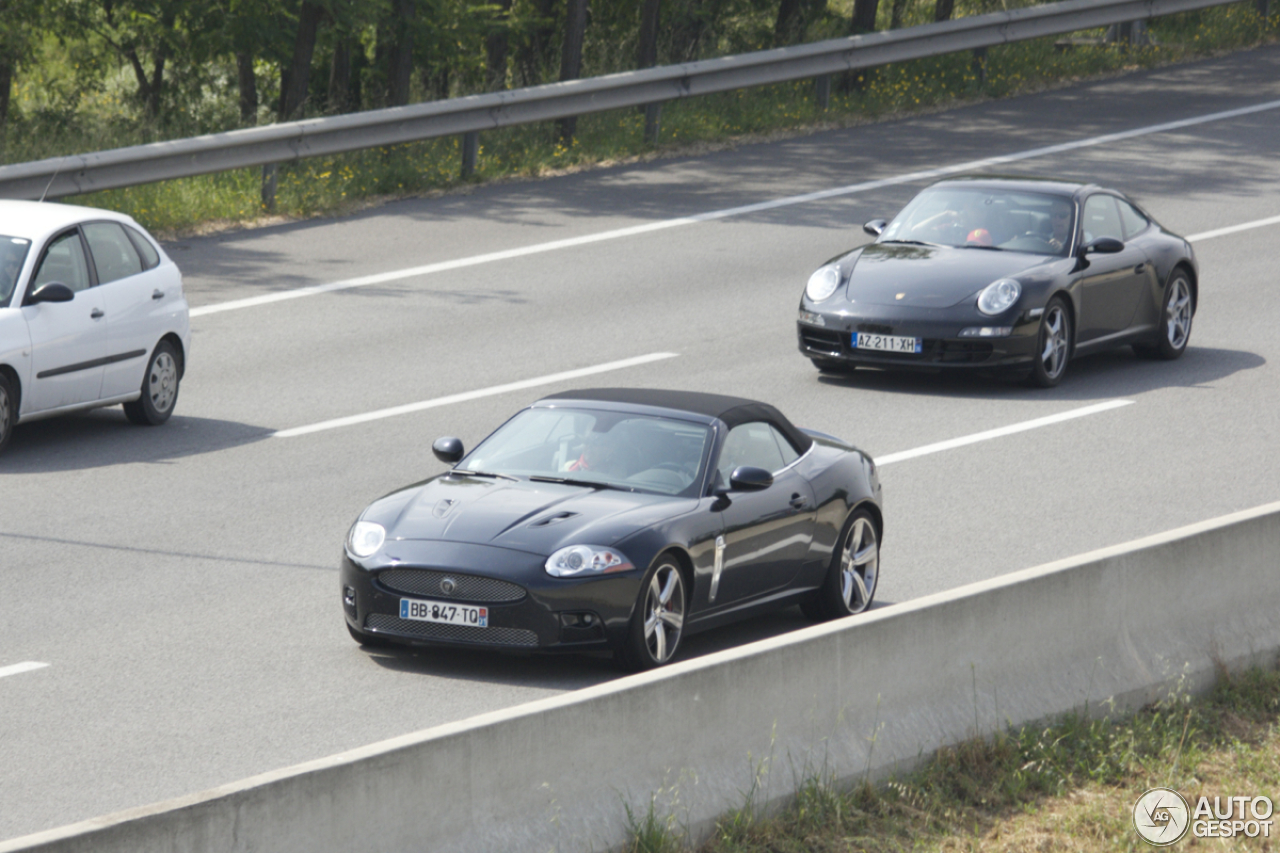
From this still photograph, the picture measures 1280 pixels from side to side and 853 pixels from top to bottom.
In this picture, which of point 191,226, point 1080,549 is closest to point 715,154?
point 191,226

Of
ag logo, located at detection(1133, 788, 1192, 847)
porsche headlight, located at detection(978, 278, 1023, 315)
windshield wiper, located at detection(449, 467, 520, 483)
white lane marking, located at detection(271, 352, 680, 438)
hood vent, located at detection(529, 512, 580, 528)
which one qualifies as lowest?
white lane marking, located at detection(271, 352, 680, 438)

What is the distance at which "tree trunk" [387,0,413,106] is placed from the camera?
28016 mm

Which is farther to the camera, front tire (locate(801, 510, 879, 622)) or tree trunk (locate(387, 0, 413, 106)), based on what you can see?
tree trunk (locate(387, 0, 413, 106))

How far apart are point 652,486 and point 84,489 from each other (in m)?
4.70

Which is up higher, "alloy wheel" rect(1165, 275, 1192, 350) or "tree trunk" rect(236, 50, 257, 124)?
"tree trunk" rect(236, 50, 257, 124)

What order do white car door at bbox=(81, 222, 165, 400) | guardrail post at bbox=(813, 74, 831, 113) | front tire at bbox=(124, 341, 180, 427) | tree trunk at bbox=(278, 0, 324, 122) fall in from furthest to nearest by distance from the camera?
tree trunk at bbox=(278, 0, 324, 122), guardrail post at bbox=(813, 74, 831, 113), front tire at bbox=(124, 341, 180, 427), white car door at bbox=(81, 222, 165, 400)

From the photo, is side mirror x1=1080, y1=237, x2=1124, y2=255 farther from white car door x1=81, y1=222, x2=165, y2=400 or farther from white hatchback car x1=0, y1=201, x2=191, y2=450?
white car door x1=81, y1=222, x2=165, y2=400

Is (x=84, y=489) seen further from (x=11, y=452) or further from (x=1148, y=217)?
(x=1148, y=217)

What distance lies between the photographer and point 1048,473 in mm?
12977

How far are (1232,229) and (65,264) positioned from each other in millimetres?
Answer: 12802

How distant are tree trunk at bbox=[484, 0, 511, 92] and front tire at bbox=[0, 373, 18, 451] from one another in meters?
16.3

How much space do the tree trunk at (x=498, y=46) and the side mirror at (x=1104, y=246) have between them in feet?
47.0

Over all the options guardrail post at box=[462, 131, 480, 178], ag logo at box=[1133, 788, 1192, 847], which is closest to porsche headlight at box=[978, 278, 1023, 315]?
ag logo at box=[1133, 788, 1192, 847]

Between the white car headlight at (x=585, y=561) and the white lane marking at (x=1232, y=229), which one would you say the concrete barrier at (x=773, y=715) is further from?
the white lane marking at (x=1232, y=229)
